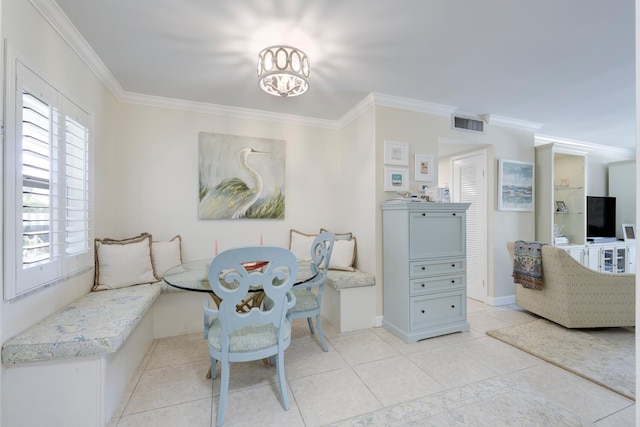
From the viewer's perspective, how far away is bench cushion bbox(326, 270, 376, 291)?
2.73 m

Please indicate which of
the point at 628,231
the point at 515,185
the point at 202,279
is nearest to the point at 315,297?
the point at 202,279

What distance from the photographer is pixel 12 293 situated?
4.44ft

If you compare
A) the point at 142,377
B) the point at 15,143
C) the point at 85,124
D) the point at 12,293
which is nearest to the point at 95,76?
the point at 85,124

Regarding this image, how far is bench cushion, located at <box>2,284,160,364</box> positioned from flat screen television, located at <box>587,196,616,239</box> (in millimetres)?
6140

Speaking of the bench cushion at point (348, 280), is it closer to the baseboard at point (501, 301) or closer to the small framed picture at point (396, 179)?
the small framed picture at point (396, 179)

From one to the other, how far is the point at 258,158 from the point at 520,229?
374cm

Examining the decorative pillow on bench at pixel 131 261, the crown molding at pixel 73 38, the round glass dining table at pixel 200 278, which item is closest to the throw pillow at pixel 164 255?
the decorative pillow on bench at pixel 131 261

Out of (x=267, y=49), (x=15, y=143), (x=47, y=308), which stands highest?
(x=267, y=49)

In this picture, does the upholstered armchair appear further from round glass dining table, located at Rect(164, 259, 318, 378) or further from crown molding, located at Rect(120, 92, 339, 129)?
crown molding, located at Rect(120, 92, 339, 129)

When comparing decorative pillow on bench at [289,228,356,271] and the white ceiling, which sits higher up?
the white ceiling

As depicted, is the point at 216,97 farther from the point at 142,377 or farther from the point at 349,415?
the point at 349,415

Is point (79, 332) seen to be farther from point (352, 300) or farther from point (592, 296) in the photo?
point (592, 296)

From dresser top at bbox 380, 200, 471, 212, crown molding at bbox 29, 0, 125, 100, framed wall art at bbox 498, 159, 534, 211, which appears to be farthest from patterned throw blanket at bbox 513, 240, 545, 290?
crown molding at bbox 29, 0, 125, 100

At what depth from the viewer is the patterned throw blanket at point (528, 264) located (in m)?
2.85
